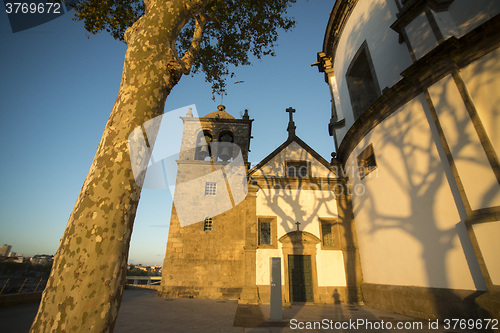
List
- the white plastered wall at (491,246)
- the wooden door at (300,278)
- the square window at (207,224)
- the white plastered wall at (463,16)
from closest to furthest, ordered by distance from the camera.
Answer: the white plastered wall at (491,246) < the white plastered wall at (463,16) < the wooden door at (300,278) < the square window at (207,224)

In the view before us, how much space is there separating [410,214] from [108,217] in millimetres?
8784

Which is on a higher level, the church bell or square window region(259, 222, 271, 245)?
the church bell

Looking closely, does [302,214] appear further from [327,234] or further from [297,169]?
[297,169]

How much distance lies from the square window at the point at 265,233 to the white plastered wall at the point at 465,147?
26.4 feet

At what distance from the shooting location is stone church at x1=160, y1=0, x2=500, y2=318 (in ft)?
19.5

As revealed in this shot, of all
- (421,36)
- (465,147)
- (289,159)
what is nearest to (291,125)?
(289,159)

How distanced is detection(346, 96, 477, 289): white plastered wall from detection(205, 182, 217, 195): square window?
9.06m

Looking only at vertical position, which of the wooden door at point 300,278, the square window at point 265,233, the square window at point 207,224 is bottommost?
the wooden door at point 300,278

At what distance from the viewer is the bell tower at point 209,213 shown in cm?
1268

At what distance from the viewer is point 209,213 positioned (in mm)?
14297

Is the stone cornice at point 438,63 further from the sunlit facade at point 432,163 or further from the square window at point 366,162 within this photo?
the square window at point 366,162

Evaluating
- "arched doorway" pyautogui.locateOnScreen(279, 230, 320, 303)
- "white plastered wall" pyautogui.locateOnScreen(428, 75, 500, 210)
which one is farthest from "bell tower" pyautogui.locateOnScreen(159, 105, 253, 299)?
"white plastered wall" pyautogui.locateOnScreen(428, 75, 500, 210)

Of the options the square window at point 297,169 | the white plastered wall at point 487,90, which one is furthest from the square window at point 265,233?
the white plastered wall at point 487,90

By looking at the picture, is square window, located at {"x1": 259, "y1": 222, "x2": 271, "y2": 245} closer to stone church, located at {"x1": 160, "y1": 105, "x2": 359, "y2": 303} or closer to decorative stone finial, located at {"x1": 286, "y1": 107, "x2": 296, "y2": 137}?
stone church, located at {"x1": 160, "y1": 105, "x2": 359, "y2": 303}
